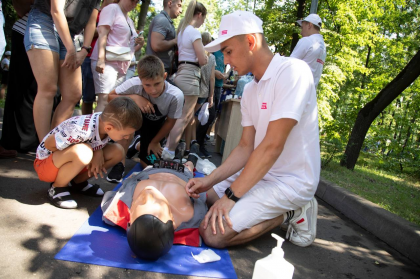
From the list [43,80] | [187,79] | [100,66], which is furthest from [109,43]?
[43,80]

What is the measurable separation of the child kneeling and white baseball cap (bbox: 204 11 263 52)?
871 mm

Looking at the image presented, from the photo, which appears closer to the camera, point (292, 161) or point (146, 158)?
point (292, 161)

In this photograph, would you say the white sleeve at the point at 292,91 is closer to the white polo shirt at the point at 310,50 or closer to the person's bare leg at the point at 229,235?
the person's bare leg at the point at 229,235

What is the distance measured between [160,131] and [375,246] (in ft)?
9.02

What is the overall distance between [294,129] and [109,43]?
2809 millimetres

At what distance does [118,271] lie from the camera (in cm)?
195

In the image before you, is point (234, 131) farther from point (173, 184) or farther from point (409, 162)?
point (409, 162)

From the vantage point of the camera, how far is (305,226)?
278cm

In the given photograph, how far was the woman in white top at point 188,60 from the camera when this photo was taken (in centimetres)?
478

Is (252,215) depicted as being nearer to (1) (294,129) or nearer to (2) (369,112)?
(1) (294,129)

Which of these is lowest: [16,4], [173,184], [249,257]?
[249,257]

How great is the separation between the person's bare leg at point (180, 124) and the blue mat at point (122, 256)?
242 centimetres

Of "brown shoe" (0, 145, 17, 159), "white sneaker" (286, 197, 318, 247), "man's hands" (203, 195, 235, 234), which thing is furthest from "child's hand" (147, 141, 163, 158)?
"white sneaker" (286, 197, 318, 247)

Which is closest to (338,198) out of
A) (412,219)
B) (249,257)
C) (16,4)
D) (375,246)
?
(412,219)
